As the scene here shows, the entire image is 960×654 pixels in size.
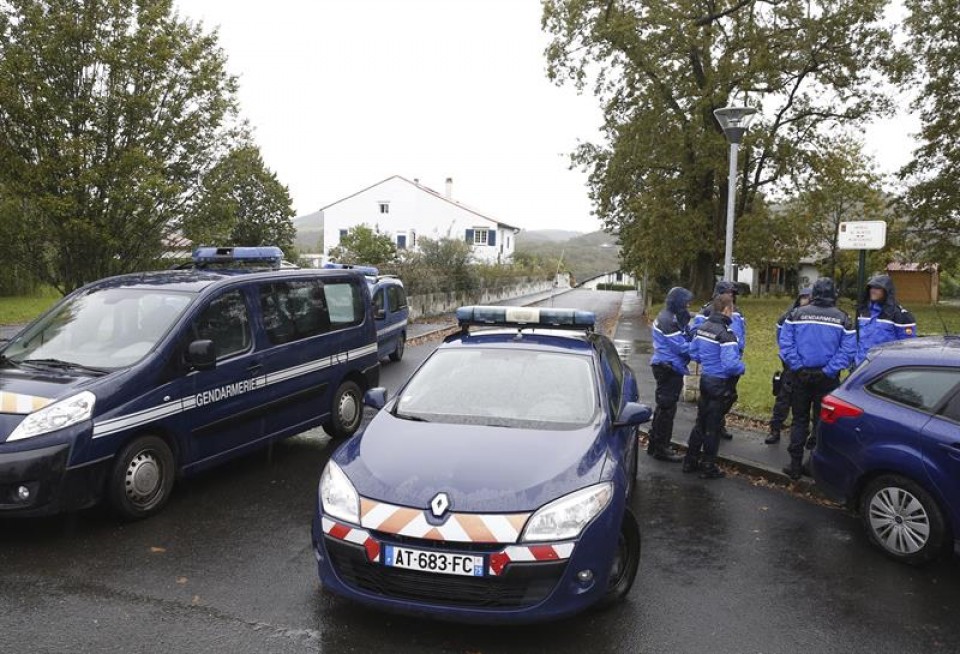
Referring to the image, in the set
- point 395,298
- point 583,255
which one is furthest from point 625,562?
point 583,255

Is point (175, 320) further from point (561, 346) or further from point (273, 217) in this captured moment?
point (273, 217)

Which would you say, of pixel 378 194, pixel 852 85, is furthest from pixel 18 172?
pixel 378 194

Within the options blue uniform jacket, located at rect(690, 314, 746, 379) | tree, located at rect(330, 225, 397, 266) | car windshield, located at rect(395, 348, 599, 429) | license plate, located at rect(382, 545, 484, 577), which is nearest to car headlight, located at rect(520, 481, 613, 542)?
license plate, located at rect(382, 545, 484, 577)

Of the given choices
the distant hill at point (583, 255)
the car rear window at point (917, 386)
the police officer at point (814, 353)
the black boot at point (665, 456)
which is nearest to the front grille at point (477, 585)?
the car rear window at point (917, 386)

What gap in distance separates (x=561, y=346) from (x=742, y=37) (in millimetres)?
25822

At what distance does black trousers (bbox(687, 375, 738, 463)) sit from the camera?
21.6 feet

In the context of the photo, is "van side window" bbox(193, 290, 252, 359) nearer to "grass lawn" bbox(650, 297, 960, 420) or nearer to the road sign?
the road sign

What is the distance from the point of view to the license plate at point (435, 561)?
3.46 metres

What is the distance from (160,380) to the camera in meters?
5.43

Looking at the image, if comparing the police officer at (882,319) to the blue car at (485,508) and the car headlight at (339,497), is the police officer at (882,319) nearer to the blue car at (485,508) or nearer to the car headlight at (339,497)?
the blue car at (485,508)

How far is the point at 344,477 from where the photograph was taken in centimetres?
395

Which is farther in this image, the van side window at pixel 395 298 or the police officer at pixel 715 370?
the van side window at pixel 395 298

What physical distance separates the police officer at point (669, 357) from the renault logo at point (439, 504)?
4103 mm

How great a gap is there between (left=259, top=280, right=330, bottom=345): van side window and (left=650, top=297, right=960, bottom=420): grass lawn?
583 centimetres
